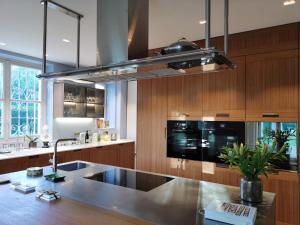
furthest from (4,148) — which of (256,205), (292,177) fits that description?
(292,177)

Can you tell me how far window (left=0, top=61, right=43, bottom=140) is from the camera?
4.44m

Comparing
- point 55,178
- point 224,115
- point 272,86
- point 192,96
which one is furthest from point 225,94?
point 55,178

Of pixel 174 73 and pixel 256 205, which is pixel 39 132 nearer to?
pixel 174 73

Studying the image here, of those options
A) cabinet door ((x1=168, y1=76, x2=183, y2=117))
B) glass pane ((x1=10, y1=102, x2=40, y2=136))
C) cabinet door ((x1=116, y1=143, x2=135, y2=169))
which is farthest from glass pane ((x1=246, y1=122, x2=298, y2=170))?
glass pane ((x1=10, y1=102, x2=40, y2=136))

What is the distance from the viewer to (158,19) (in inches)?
115

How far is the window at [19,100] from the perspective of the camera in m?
4.44

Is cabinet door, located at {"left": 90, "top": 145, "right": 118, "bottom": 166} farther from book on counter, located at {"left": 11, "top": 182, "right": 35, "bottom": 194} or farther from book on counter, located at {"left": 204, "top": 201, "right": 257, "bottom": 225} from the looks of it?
Result: book on counter, located at {"left": 204, "top": 201, "right": 257, "bottom": 225}

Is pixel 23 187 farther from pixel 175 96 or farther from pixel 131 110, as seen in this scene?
pixel 131 110

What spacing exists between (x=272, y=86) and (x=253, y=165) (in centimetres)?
194

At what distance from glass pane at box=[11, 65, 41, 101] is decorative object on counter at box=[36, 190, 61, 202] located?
11.0 ft

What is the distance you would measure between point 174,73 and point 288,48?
194 cm

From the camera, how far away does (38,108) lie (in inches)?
199

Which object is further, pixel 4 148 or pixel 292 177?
pixel 4 148

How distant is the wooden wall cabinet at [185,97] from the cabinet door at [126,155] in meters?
1.78
